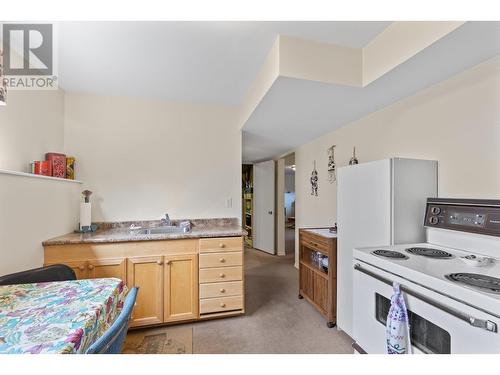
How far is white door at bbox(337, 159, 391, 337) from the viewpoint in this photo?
1620mm

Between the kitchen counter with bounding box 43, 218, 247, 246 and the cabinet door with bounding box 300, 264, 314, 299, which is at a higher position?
the kitchen counter with bounding box 43, 218, 247, 246

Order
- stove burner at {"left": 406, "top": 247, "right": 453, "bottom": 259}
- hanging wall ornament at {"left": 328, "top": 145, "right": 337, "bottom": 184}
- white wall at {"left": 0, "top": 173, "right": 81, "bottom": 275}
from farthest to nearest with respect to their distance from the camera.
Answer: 1. hanging wall ornament at {"left": 328, "top": 145, "right": 337, "bottom": 184}
2. white wall at {"left": 0, "top": 173, "right": 81, "bottom": 275}
3. stove burner at {"left": 406, "top": 247, "right": 453, "bottom": 259}

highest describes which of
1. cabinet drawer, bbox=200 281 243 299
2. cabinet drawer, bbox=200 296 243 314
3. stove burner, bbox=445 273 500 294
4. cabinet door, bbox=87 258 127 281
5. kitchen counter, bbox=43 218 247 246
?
stove burner, bbox=445 273 500 294

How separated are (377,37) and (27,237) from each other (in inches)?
113

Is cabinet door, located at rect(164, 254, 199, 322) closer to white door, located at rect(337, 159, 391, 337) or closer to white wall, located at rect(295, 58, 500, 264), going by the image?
white door, located at rect(337, 159, 391, 337)

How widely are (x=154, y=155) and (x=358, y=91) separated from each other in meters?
2.20

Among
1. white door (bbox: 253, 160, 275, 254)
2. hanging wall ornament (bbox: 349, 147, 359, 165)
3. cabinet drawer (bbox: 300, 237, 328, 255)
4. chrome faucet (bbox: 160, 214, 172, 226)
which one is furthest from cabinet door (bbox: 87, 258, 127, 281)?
white door (bbox: 253, 160, 275, 254)

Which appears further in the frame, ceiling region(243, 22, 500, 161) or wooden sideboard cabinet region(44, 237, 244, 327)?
wooden sideboard cabinet region(44, 237, 244, 327)

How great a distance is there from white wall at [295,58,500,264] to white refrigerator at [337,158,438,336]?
0.48 feet

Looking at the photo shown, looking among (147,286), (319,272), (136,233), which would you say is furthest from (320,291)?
(136,233)

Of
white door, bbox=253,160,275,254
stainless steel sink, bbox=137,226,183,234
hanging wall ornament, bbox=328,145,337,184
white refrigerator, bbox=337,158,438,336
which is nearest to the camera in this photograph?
white refrigerator, bbox=337,158,438,336

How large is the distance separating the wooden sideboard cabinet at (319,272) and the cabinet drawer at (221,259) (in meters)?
0.82

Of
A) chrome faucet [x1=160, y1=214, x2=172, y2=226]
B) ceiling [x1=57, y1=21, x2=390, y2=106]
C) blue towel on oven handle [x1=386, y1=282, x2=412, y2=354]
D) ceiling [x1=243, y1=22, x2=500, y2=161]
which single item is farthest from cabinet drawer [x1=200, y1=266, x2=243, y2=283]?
ceiling [x1=57, y1=21, x2=390, y2=106]

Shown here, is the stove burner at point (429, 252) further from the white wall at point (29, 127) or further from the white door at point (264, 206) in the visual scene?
the white door at point (264, 206)
